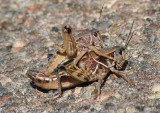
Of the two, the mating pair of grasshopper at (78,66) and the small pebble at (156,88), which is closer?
the small pebble at (156,88)

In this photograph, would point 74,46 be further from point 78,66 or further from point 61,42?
point 61,42

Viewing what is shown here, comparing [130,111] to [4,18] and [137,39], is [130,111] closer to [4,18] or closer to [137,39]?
[137,39]

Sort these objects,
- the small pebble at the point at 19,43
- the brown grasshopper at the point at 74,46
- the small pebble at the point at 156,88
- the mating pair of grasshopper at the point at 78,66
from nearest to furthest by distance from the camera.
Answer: the small pebble at the point at 156,88
the mating pair of grasshopper at the point at 78,66
the brown grasshopper at the point at 74,46
the small pebble at the point at 19,43

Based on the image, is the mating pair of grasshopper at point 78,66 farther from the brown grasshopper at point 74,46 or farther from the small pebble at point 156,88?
the small pebble at point 156,88

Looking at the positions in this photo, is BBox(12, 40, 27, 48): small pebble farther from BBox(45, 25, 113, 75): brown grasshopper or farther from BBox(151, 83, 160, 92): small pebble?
BBox(151, 83, 160, 92): small pebble

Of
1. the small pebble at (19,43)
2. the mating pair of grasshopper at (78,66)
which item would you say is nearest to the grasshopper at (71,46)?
the mating pair of grasshopper at (78,66)

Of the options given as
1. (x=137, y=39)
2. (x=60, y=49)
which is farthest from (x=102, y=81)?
(x=137, y=39)

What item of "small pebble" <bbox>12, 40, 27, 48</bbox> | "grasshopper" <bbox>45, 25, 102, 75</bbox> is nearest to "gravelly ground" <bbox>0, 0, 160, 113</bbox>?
"small pebble" <bbox>12, 40, 27, 48</bbox>
